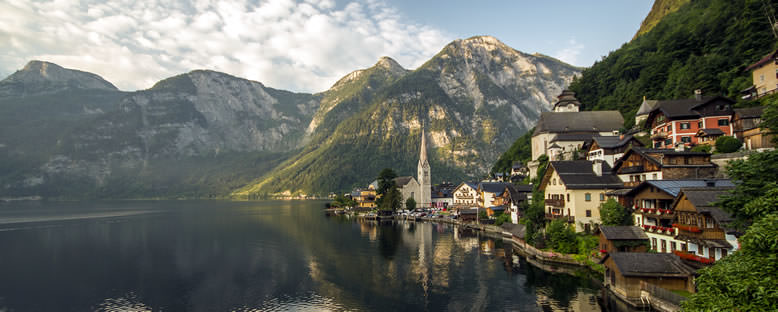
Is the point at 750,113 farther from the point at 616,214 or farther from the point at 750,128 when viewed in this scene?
the point at 616,214

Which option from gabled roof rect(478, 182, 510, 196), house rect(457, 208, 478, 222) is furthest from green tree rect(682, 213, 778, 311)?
house rect(457, 208, 478, 222)

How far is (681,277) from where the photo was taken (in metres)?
28.8

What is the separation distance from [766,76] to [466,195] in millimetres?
70757

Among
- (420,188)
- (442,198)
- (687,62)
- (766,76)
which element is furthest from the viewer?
(442,198)

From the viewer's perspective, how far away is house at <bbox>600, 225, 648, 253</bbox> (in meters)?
37.8

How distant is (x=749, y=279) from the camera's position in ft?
42.7

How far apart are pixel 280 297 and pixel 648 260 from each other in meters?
34.7

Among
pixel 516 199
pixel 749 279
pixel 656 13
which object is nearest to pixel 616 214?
pixel 516 199

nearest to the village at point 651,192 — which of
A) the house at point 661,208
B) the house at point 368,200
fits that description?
the house at point 661,208

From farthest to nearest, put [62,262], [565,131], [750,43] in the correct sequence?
1. [565,131]
2. [750,43]
3. [62,262]

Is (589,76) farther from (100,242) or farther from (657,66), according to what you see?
(100,242)

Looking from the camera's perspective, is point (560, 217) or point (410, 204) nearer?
point (560, 217)

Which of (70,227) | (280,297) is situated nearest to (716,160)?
(280,297)

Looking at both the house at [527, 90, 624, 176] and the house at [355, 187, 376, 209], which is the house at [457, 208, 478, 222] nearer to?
the house at [527, 90, 624, 176]
